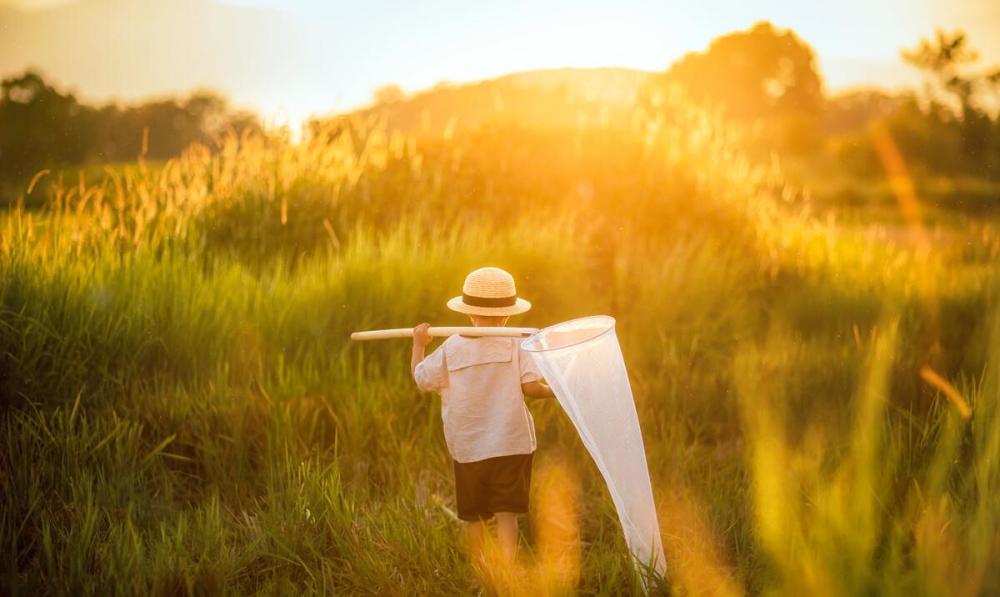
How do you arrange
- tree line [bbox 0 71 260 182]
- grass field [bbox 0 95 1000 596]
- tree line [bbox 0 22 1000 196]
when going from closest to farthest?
grass field [bbox 0 95 1000 596] → tree line [bbox 0 22 1000 196] → tree line [bbox 0 71 260 182]

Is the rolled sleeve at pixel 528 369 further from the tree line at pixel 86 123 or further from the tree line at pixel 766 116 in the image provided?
the tree line at pixel 86 123

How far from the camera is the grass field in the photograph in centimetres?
256

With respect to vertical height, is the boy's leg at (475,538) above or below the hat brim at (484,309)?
below

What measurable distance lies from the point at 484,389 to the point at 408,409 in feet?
4.06

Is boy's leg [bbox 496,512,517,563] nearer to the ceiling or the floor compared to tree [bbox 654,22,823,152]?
nearer to the floor

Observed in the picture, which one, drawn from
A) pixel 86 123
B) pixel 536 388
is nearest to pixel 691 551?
pixel 536 388

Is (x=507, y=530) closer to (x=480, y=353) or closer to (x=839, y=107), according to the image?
(x=480, y=353)

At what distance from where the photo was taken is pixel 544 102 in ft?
31.4

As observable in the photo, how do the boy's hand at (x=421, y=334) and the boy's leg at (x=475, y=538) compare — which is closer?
the boy's hand at (x=421, y=334)

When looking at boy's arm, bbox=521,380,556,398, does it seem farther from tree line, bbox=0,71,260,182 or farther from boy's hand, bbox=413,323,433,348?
tree line, bbox=0,71,260,182

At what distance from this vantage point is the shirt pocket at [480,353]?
8.93ft

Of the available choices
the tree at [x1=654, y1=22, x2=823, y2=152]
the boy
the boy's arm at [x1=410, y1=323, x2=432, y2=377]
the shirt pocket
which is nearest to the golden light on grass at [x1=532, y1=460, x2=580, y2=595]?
the boy

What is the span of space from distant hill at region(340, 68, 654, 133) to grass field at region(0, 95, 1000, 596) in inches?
73.5

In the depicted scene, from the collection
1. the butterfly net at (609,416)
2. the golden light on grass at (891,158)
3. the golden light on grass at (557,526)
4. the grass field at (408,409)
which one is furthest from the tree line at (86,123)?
the butterfly net at (609,416)
